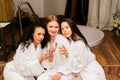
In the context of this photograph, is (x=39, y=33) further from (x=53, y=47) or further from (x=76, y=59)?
(x=76, y=59)

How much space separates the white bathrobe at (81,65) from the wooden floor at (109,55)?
70 centimetres

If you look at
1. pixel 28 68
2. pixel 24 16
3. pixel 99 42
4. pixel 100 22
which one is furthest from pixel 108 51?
pixel 24 16

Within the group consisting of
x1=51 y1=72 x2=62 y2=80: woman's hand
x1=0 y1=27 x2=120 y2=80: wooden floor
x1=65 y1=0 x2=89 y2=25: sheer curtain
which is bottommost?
x1=0 y1=27 x2=120 y2=80: wooden floor

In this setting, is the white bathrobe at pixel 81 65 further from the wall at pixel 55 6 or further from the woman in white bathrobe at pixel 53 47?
the wall at pixel 55 6

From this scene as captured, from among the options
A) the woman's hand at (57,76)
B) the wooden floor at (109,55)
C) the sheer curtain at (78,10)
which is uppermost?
the sheer curtain at (78,10)

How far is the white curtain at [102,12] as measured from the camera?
4.07 m

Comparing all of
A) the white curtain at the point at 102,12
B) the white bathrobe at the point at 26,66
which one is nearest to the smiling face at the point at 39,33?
the white bathrobe at the point at 26,66

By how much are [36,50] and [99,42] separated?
1.62 meters

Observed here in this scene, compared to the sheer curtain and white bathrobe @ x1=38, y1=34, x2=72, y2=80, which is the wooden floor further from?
the sheer curtain

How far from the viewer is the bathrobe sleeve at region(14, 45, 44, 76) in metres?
1.94

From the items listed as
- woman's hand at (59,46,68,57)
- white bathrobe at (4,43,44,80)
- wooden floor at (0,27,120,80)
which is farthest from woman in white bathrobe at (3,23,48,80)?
wooden floor at (0,27,120,80)

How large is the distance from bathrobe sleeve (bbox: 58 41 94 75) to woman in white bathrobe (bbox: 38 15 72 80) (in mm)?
92

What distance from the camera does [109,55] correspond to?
2.97 metres

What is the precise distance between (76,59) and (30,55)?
43cm
